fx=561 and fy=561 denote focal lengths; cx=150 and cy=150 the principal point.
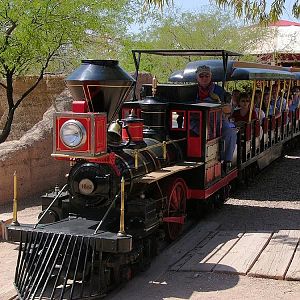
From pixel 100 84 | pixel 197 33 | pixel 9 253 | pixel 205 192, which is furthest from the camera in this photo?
pixel 197 33

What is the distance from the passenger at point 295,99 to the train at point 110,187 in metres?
8.97

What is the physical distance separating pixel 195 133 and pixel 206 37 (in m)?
14.6

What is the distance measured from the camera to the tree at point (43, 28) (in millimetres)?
11109

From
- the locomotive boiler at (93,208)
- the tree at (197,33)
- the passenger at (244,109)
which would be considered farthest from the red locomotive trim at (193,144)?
the tree at (197,33)

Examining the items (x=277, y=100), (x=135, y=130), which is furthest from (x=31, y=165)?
(x=277, y=100)

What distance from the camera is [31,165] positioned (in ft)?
34.8

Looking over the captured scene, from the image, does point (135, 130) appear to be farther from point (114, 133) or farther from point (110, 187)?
point (110, 187)

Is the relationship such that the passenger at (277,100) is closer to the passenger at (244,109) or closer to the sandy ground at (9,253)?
the passenger at (244,109)

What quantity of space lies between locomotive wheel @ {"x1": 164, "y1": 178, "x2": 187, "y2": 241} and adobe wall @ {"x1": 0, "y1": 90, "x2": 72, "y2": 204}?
3463 millimetres

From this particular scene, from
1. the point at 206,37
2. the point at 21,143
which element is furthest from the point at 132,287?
the point at 206,37

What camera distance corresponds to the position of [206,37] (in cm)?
2236

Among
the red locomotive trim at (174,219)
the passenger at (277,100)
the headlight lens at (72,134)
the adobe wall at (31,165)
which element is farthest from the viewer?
the passenger at (277,100)

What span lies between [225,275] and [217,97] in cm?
367

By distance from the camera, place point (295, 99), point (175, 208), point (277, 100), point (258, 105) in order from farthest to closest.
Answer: point (295, 99)
point (277, 100)
point (258, 105)
point (175, 208)
